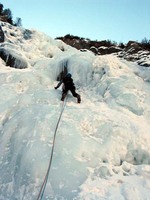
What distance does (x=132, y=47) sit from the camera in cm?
1396

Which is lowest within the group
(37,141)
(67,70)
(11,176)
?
(11,176)

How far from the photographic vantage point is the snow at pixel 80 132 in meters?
5.21

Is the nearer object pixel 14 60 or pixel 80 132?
pixel 80 132

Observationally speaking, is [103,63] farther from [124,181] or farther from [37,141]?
[124,181]

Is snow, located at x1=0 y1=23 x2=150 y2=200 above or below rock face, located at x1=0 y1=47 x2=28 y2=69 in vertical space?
below

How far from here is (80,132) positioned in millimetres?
6660

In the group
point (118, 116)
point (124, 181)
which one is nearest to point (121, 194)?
point (124, 181)

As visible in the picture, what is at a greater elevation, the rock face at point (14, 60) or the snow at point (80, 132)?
the rock face at point (14, 60)

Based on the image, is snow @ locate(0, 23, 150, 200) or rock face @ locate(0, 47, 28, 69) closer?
snow @ locate(0, 23, 150, 200)

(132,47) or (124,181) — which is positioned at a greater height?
(132,47)

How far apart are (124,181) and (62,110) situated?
108 inches

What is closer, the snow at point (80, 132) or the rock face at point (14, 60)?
the snow at point (80, 132)

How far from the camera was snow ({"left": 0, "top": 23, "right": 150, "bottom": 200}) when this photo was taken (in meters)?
5.21

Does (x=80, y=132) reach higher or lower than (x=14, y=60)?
lower
